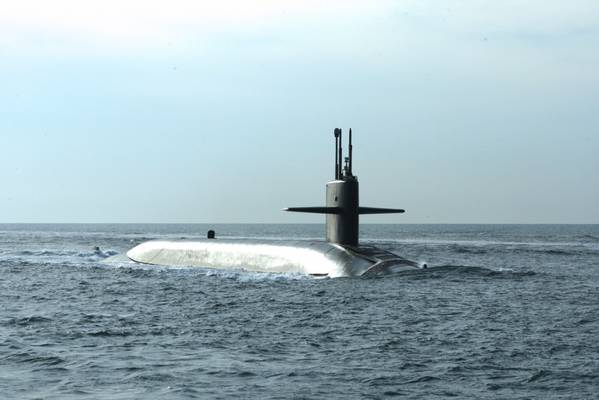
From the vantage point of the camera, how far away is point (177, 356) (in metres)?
15.5

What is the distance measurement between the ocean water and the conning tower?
103 inches

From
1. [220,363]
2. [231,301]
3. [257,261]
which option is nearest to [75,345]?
[220,363]

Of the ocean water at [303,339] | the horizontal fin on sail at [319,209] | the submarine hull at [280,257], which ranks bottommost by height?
the ocean water at [303,339]

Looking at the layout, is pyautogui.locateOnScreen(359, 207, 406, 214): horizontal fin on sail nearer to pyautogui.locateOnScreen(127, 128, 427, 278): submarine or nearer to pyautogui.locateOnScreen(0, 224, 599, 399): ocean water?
pyautogui.locateOnScreen(127, 128, 427, 278): submarine

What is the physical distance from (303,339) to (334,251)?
13.7 m

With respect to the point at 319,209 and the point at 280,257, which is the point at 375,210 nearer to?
the point at 319,209

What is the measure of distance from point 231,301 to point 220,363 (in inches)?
374

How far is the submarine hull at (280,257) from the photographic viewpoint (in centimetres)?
2977

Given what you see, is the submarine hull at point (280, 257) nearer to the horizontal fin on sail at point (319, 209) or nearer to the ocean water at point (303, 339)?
the ocean water at point (303, 339)

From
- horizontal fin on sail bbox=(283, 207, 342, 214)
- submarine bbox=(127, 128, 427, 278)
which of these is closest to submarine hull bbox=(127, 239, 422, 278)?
submarine bbox=(127, 128, 427, 278)

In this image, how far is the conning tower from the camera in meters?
31.2

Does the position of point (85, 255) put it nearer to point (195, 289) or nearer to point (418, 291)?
point (195, 289)

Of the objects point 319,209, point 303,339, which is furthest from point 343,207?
point 303,339

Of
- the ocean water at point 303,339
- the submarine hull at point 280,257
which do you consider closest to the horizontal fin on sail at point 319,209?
the submarine hull at point 280,257
